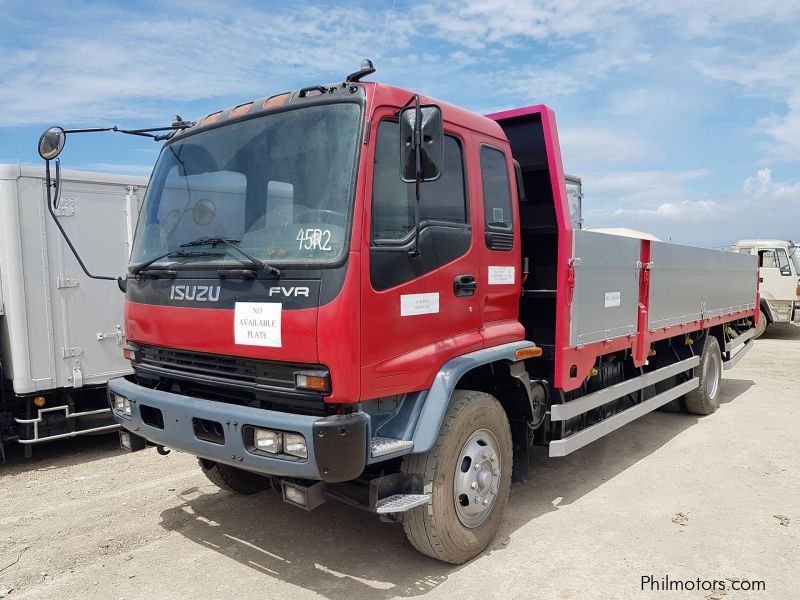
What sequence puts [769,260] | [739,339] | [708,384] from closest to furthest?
[708,384], [739,339], [769,260]

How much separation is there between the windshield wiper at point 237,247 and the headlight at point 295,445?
773 mm

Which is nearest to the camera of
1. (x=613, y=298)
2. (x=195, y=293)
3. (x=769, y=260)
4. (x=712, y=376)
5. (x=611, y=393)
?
(x=195, y=293)

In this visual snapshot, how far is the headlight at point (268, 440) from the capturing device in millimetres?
2957

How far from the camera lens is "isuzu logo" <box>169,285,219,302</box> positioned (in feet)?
10.6

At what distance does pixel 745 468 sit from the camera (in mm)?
5445

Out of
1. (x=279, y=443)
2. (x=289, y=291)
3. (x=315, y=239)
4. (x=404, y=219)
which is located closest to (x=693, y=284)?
(x=404, y=219)

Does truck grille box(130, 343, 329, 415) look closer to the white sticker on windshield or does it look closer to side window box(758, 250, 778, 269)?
the white sticker on windshield

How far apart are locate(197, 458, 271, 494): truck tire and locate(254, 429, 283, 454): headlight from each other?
1588 mm

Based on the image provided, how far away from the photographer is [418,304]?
129 inches

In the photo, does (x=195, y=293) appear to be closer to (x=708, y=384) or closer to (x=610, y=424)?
(x=610, y=424)

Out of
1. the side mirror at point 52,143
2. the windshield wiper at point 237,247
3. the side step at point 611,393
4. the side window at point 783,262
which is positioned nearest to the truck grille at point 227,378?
the windshield wiper at point 237,247

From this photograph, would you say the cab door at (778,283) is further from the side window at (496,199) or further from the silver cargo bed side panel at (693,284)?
the side window at (496,199)

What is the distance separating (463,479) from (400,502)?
1.69ft

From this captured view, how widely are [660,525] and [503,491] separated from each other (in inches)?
47.7
